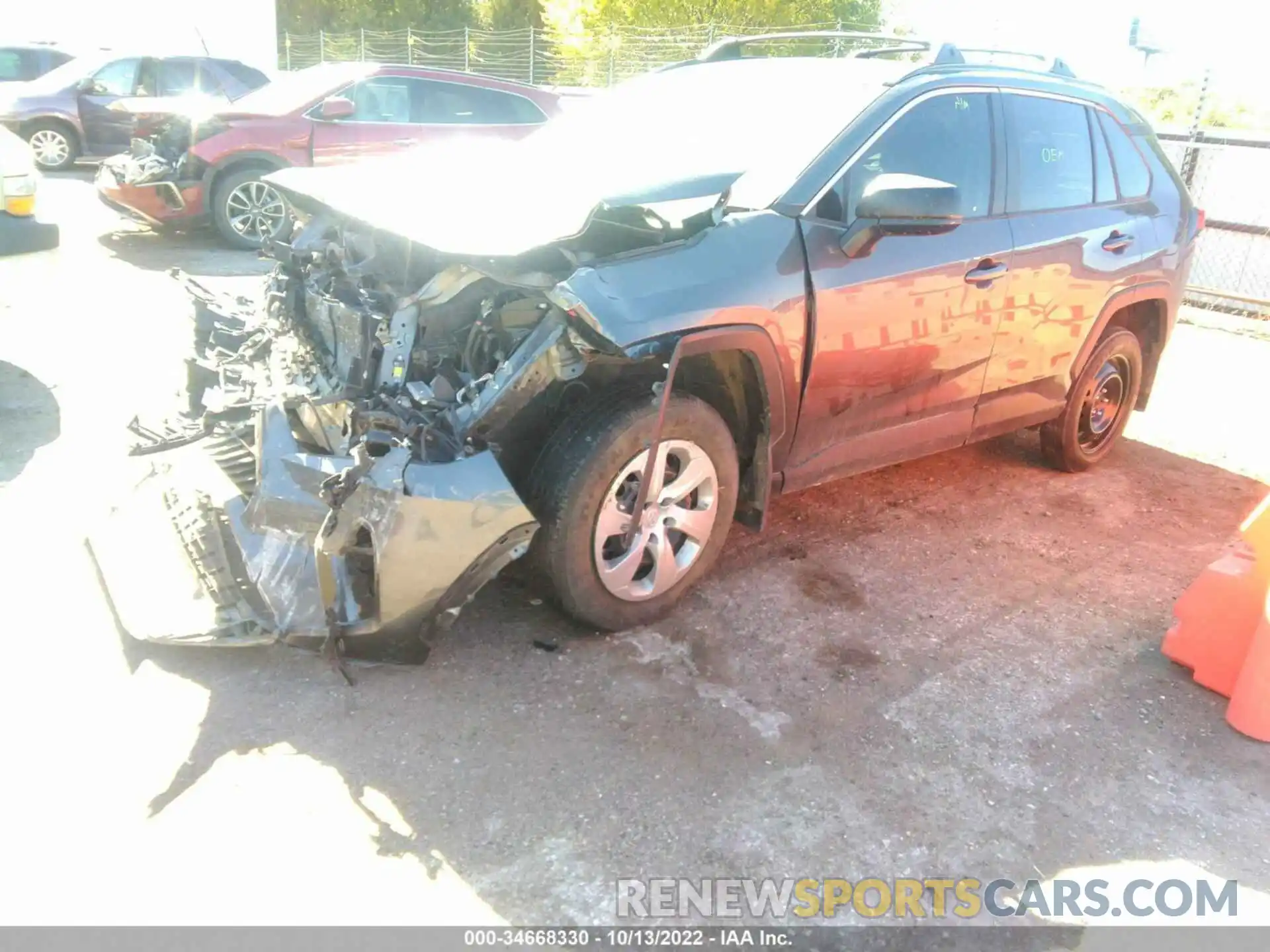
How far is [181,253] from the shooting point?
9.30m

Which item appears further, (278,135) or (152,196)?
(278,135)

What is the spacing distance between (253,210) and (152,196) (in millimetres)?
873

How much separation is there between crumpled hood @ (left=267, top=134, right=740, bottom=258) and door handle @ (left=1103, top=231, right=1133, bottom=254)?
2.08m

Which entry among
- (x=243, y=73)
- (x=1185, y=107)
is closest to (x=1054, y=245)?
(x=243, y=73)

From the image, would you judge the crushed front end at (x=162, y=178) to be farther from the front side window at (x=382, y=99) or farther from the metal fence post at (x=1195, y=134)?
the metal fence post at (x=1195, y=134)

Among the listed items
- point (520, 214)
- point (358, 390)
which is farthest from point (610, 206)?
point (358, 390)

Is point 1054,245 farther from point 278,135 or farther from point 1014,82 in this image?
point 278,135

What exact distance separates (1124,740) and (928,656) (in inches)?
26.9

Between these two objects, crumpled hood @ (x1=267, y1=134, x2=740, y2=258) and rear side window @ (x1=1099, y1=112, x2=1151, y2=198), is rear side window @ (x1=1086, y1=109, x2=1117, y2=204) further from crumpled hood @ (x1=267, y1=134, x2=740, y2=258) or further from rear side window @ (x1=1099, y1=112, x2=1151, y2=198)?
crumpled hood @ (x1=267, y1=134, x2=740, y2=258)

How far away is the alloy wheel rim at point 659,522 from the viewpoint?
10.9ft

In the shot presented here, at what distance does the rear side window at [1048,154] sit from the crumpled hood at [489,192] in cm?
139

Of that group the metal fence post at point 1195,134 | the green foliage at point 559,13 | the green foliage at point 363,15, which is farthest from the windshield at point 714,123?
the green foliage at point 363,15

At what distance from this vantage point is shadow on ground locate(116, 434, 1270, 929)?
265 cm

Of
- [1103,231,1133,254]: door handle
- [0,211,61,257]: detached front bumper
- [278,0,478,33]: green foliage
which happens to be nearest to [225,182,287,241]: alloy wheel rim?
[0,211,61,257]: detached front bumper
